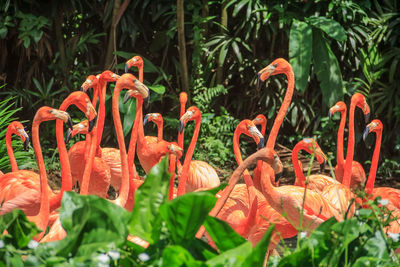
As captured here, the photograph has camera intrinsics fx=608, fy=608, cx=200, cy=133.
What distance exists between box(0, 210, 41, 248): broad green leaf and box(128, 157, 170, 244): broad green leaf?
12.1 inches

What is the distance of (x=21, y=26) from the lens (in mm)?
6867

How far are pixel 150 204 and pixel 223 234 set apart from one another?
246 millimetres

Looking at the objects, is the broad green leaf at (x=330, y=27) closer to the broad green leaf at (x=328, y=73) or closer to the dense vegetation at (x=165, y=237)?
the broad green leaf at (x=328, y=73)

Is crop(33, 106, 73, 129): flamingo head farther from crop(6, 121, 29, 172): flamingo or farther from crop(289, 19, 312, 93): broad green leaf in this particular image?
crop(289, 19, 312, 93): broad green leaf

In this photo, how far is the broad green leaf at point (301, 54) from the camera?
605 cm

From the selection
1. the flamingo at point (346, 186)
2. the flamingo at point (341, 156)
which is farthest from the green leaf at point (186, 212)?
the flamingo at point (341, 156)

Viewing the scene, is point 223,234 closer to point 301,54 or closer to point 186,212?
point 186,212

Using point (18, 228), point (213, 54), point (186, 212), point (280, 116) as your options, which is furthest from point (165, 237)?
point (213, 54)

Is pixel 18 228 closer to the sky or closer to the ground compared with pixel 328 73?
closer to the sky

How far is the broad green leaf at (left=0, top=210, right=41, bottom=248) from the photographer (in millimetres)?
1869

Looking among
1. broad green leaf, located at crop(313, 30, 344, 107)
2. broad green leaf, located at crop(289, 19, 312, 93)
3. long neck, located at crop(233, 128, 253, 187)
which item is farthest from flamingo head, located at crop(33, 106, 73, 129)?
broad green leaf, located at crop(313, 30, 344, 107)

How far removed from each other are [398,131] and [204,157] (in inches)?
90.4

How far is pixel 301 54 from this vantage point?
6066 millimetres

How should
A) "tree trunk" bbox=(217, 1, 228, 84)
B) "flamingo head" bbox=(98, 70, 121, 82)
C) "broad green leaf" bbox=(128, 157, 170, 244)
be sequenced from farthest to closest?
"tree trunk" bbox=(217, 1, 228, 84) → "flamingo head" bbox=(98, 70, 121, 82) → "broad green leaf" bbox=(128, 157, 170, 244)
